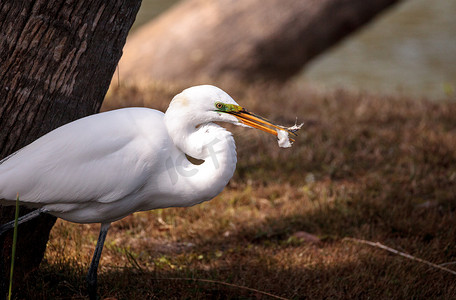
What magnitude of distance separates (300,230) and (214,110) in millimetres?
1688

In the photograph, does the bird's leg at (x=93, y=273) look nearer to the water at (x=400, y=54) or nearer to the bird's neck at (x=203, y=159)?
the bird's neck at (x=203, y=159)

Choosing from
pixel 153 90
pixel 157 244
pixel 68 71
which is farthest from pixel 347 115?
pixel 68 71

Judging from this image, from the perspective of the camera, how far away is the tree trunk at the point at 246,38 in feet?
24.7

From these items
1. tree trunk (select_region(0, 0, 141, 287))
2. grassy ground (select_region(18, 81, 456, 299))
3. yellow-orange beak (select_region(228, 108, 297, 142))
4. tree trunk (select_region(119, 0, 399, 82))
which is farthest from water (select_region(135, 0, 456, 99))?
yellow-orange beak (select_region(228, 108, 297, 142))

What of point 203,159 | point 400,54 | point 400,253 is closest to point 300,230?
point 400,253

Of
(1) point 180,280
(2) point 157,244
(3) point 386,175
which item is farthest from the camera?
(3) point 386,175

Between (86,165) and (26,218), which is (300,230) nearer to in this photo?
(86,165)

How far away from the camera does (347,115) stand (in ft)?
20.1

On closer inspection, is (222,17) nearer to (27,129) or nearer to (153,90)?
(153,90)

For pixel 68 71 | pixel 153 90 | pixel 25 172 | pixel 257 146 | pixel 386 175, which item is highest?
pixel 68 71

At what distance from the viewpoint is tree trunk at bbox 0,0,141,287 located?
251cm

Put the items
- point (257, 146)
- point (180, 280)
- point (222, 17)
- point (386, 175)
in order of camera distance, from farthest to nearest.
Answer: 1. point (222, 17)
2. point (257, 146)
3. point (386, 175)
4. point (180, 280)

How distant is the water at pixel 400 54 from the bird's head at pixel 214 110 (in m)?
7.69

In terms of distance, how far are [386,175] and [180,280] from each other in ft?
7.52
